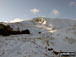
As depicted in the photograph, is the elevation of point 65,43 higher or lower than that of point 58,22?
lower

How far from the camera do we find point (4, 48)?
61.3 ft

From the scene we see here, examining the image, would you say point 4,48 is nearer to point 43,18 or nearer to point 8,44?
point 8,44

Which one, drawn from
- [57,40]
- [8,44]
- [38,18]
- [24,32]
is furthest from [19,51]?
[38,18]

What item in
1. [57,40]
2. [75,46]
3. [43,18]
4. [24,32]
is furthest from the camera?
[43,18]

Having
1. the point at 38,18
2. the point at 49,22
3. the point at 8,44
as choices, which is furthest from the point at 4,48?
the point at 38,18

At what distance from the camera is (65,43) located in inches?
928

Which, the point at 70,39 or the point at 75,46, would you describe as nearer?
the point at 75,46

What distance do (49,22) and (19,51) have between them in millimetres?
24200

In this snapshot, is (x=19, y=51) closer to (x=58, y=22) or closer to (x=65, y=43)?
(x=65, y=43)

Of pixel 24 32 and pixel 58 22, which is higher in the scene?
pixel 58 22

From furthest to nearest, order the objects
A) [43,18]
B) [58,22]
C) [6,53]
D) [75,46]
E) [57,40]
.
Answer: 1. [43,18]
2. [58,22]
3. [57,40]
4. [75,46]
5. [6,53]

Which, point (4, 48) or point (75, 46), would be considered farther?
point (75, 46)

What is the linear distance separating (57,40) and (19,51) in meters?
10.0

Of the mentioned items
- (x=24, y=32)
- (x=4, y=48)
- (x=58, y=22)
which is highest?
(x=58, y=22)
